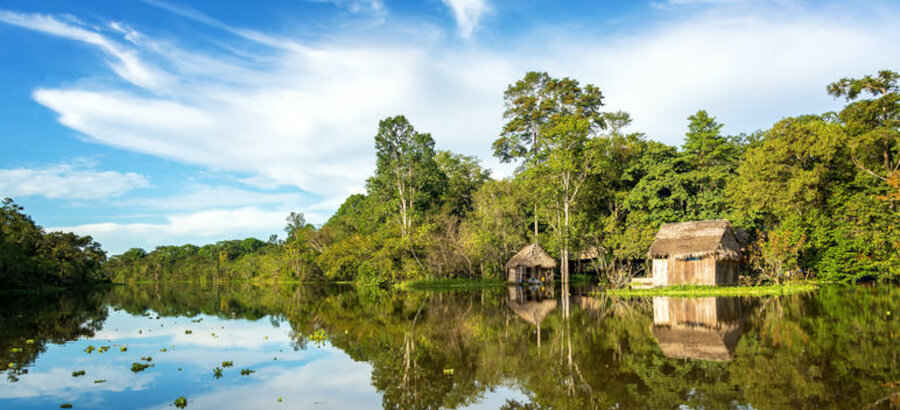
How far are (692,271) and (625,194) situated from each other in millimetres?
10888

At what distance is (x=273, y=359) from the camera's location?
439 inches

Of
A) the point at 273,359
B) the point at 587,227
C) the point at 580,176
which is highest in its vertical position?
the point at 580,176

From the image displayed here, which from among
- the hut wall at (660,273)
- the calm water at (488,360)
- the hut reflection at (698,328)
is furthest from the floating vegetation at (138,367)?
the hut wall at (660,273)

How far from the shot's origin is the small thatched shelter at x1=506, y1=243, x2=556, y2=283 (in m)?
37.0

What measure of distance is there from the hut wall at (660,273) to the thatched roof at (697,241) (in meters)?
0.35

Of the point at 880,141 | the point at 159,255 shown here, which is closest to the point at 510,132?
the point at 880,141

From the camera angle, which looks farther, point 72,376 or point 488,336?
point 488,336

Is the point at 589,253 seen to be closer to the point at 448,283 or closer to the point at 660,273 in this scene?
the point at 660,273

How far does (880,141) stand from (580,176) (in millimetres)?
16617

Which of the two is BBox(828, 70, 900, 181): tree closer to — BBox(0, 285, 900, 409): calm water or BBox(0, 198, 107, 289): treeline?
BBox(0, 285, 900, 409): calm water

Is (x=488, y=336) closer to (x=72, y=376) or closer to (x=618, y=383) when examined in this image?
(x=618, y=383)

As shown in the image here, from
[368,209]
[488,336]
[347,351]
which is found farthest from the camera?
[368,209]

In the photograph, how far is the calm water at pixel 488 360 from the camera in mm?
7477

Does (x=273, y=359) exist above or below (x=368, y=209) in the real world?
below
